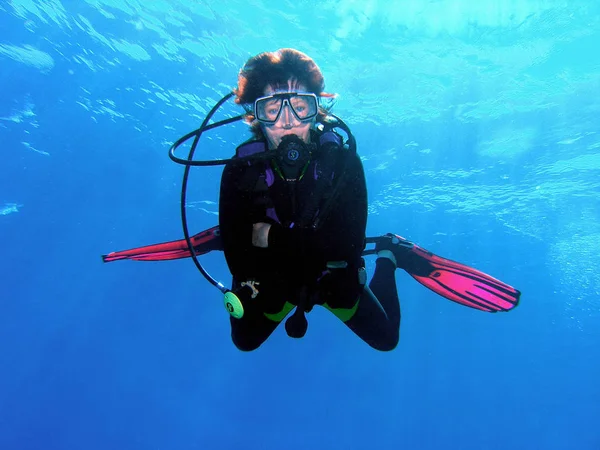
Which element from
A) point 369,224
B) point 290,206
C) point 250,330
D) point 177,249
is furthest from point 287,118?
point 369,224

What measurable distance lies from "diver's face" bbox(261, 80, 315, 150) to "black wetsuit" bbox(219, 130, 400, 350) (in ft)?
1.66

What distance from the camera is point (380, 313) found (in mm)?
4363

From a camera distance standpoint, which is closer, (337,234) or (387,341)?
(337,234)

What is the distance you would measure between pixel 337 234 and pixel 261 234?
26.1 inches

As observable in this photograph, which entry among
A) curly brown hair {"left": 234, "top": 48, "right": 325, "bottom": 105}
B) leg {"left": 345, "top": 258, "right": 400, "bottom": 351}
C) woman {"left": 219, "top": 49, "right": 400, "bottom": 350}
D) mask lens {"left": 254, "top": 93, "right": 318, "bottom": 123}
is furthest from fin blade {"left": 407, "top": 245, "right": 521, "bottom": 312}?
curly brown hair {"left": 234, "top": 48, "right": 325, "bottom": 105}

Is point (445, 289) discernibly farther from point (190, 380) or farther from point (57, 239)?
point (190, 380)

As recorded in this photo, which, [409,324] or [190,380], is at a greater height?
[409,324]

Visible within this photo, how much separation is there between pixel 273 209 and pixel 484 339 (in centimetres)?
5079

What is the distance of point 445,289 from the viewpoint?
15.4 ft

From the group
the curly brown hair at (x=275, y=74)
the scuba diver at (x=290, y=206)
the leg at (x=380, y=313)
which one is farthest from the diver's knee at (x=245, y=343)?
the curly brown hair at (x=275, y=74)

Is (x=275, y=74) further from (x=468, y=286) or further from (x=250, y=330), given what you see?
(x=468, y=286)

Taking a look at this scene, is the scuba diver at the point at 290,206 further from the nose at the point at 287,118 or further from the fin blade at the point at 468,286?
the fin blade at the point at 468,286

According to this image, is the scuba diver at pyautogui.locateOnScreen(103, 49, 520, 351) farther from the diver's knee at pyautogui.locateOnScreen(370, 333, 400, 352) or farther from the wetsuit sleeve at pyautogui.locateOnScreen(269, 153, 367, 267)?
the diver's knee at pyautogui.locateOnScreen(370, 333, 400, 352)

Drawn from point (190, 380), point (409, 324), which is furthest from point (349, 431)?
point (190, 380)
